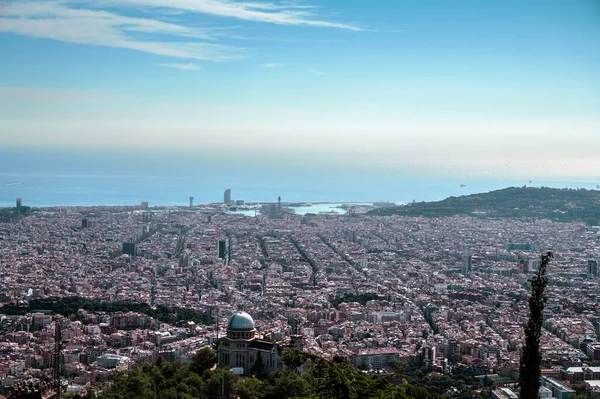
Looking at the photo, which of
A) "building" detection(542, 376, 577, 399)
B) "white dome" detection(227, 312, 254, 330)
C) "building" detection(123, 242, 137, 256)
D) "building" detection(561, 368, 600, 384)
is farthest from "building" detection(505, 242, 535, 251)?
"white dome" detection(227, 312, 254, 330)

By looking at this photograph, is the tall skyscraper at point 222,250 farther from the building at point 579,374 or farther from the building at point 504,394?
the building at point 504,394

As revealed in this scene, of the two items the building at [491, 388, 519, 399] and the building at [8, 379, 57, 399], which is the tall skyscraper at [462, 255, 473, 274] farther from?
the building at [8, 379, 57, 399]

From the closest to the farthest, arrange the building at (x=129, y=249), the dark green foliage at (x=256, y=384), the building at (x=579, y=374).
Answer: the dark green foliage at (x=256, y=384) < the building at (x=579, y=374) < the building at (x=129, y=249)

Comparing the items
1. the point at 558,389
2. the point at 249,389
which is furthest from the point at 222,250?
the point at 249,389

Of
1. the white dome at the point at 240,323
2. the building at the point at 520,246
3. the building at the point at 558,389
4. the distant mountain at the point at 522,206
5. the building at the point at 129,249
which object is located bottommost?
the building at the point at 558,389

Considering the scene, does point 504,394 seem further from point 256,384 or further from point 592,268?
point 592,268

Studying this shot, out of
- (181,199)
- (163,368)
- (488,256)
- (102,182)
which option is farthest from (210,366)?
(102,182)

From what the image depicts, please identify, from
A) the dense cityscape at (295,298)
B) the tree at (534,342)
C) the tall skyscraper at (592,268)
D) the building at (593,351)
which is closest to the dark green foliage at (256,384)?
the dense cityscape at (295,298)

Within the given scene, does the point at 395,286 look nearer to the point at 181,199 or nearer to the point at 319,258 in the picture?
the point at 319,258
